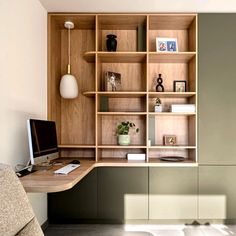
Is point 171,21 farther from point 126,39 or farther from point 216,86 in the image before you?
point 216,86

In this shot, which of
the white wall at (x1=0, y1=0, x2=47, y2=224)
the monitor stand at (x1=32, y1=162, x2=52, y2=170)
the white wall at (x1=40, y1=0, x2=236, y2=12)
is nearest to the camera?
the white wall at (x1=0, y1=0, x2=47, y2=224)

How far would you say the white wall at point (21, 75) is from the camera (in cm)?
204

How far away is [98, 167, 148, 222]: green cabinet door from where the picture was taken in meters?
3.01

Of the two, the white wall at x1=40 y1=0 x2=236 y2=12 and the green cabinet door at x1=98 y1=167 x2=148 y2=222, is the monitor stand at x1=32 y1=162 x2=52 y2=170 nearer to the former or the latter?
the green cabinet door at x1=98 y1=167 x2=148 y2=222

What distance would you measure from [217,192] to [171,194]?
52 cm

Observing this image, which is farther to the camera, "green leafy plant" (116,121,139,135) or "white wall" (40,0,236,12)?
"green leafy plant" (116,121,139,135)

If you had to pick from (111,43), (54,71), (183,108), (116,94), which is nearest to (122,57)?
(111,43)

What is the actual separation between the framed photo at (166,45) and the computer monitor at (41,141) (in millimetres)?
1613

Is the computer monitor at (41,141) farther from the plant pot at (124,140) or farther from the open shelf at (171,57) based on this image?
the open shelf at (171,57)

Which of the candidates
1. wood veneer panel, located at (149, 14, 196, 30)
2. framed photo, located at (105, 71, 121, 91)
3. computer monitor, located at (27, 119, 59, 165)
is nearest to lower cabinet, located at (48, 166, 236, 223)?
computer monitor, located at (27, 119, 59, 165)

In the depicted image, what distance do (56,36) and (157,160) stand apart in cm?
199

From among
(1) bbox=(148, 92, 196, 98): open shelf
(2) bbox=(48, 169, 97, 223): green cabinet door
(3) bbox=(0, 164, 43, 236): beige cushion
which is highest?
(1) bbox=(148, 92, 196, 98): open shelf

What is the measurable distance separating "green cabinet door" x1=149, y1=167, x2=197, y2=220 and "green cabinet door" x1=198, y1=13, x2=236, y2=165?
31 cm

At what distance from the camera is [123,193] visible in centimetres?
302
